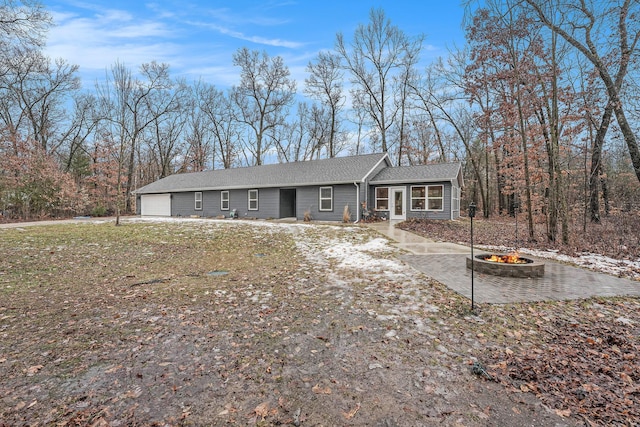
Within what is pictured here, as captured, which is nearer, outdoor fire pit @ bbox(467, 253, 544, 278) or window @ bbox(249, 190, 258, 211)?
outdoor fire pit @ bbox(467, 253, 544, 278)

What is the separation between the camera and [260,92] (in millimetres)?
30328

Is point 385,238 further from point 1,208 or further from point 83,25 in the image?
point 1,208

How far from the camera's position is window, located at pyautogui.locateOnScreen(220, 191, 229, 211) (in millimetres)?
21609

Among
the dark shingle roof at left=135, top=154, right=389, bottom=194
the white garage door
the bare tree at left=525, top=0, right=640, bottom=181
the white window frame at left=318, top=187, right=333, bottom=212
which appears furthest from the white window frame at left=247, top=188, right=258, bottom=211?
the bare tree at left=525, top=0, right=640, bottom=181

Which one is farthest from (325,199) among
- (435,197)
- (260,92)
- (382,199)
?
(260,92)

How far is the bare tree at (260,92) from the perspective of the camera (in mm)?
29734

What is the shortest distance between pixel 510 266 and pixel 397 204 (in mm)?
11350

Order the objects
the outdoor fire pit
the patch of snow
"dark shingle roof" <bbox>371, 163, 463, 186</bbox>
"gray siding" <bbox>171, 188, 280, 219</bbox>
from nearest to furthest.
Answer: the outdoor fire pit, the patch of snow, "dark shingle roof" <bbox>371, 163, 463, 186</bbox>, "gray siding" <bbox>171, 188, 280, 219</bbox>

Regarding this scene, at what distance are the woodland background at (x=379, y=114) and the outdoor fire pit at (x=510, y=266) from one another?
15.0 ft

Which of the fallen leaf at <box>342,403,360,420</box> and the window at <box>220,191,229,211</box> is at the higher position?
the window at <box>220,191,229,211</box>

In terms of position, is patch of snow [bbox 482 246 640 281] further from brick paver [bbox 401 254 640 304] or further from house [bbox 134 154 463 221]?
house [bbox 134 154 463 221]

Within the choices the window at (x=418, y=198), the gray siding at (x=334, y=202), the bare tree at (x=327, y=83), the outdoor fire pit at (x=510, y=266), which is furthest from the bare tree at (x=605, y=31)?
the bare tree at (x=327, y=83)

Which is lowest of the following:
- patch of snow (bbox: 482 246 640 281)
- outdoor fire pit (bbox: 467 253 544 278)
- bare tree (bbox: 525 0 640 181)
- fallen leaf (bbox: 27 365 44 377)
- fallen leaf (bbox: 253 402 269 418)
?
fallen leaf (bbox: 253 402 269 418)

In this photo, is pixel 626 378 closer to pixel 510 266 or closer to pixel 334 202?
pixel 510 266
